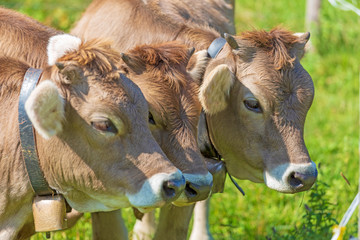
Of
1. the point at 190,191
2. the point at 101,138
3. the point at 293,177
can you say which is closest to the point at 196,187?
the point at 190,191

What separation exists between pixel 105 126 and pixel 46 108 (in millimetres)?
351

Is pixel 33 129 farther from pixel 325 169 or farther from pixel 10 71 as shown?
pixel 325 169

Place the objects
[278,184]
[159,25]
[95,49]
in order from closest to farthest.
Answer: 1. [95,49]
2. [278,184]
3. [159,25]

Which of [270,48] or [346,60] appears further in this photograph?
[346,60]

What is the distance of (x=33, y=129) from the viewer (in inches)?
155

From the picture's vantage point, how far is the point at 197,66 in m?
4.72

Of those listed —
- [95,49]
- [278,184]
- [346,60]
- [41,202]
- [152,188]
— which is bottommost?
[346,60]

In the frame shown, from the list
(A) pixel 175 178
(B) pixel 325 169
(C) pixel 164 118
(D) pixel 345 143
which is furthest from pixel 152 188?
(D) pixel 345 143

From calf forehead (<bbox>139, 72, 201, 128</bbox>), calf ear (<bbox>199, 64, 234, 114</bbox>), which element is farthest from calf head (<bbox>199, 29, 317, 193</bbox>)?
calf forehead (<bbox>139, 72, 201, 128</bbox>)

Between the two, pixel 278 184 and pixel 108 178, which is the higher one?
pixel 108 178

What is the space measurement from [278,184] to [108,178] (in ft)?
4.49

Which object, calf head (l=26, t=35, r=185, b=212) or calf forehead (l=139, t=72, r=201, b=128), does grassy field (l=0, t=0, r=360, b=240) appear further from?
calf head (l=26, t=35, r=185, b=212)

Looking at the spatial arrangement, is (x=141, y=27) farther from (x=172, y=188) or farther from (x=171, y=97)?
(x=172, y=188)

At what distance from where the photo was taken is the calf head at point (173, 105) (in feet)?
13.5
